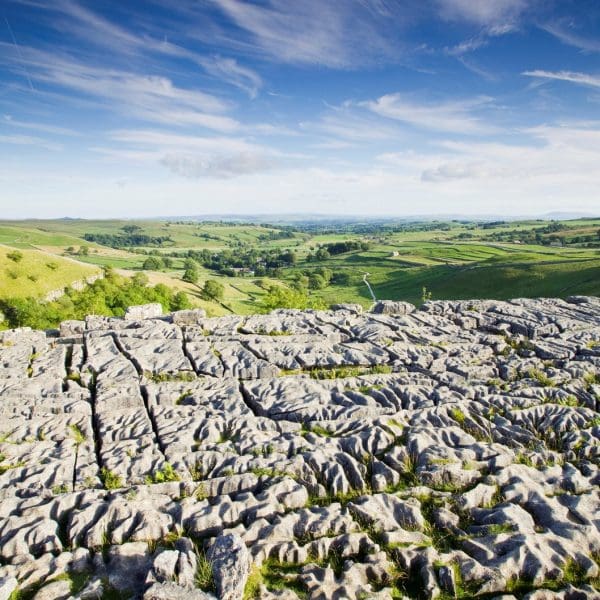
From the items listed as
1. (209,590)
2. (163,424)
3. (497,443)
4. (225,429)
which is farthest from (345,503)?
(163,424)

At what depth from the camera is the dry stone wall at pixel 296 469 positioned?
33.1 feet

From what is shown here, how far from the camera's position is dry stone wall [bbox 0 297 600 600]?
1008 cm

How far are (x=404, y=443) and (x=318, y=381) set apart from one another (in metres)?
6.40

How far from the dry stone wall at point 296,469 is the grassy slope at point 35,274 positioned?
94.7 meters

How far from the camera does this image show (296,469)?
46.0 feet

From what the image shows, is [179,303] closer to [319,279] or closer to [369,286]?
[319,279]

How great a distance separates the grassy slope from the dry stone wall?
311 feet

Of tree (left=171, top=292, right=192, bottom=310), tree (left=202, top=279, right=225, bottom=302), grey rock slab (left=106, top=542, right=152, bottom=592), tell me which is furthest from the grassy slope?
grey rock slab (left=106, top=542, right=152, bottom=592)

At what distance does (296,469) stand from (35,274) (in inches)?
4827

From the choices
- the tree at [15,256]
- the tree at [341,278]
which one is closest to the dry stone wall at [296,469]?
the tree at [15,256]

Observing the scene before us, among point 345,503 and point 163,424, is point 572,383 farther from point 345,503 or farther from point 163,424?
point 163,424

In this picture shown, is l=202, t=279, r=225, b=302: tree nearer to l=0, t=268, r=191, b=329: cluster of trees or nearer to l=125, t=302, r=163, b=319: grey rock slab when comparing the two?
l=0, t=268, r=191, b=329: cluster of trees

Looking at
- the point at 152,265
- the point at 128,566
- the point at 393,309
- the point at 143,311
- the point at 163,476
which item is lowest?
the point at 152,265

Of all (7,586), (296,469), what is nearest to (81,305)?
(296,469)
